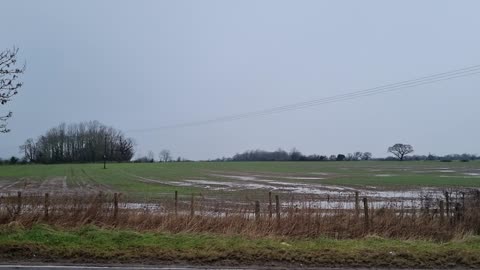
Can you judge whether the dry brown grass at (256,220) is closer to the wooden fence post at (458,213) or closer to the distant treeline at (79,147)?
the wooden fence post at (458,213)

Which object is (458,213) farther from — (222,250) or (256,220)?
(222,250)

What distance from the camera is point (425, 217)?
17625mm

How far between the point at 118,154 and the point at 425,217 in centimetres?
16316

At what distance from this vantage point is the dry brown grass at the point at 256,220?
15.6m

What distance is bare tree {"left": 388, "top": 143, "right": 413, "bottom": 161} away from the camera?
193 metres

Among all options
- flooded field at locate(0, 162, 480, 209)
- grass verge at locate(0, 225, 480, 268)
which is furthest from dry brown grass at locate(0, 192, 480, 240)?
flooded field at locate(0, 162, 480, 209)

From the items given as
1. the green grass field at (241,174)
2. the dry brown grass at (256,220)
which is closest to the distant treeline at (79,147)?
the green grass field at (241,174)

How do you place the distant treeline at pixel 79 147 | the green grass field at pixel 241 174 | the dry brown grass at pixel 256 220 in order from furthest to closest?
1. the distant treeline at pixel 79 147
2. the green grass field at pixel 241 174
3. the dry brown grass at pixel 256 220

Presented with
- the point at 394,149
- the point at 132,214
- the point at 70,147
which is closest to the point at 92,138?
the point at 70,147

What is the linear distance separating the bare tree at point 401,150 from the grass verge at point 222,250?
187854 mm

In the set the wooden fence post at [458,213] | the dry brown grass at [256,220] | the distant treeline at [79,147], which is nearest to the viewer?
the dry brown grass at [256,220]

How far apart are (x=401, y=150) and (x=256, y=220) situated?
619 ft

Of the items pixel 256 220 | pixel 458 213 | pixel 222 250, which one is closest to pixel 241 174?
pixel 458 213

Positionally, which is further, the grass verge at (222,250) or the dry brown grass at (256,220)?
the dry brown grass at (256,220)
